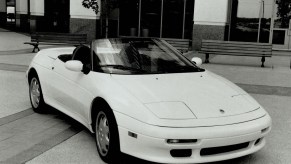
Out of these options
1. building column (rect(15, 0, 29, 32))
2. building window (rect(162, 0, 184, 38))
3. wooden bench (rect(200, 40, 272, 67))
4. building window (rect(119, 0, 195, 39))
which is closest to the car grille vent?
wooden bench (rect(200, 40, 272, 67))

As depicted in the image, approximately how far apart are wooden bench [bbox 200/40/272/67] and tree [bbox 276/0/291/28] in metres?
6.39

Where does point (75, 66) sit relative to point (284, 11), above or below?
below

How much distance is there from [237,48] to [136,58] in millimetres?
9621

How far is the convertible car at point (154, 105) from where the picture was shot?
394cm

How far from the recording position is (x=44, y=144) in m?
5.03

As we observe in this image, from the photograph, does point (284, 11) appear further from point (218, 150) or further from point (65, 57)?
point (218, 150)

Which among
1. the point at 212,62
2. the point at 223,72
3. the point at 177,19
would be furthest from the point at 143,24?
the point at 223,72

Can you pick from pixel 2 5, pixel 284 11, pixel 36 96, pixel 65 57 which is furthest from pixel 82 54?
pixel 2 5

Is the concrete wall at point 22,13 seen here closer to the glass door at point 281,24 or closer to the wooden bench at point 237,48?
the glass door at point 281,24

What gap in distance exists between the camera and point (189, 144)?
389cm

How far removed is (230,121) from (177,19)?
59.5ft

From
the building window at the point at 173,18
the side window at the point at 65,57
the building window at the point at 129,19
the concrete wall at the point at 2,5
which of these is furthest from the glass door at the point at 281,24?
the concrete wall at the point at 2,5

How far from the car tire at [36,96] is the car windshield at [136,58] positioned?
1525 millimetres

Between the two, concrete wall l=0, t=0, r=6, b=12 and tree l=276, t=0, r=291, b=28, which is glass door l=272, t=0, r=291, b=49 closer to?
tree l=276, t=0, r=291, b=28
